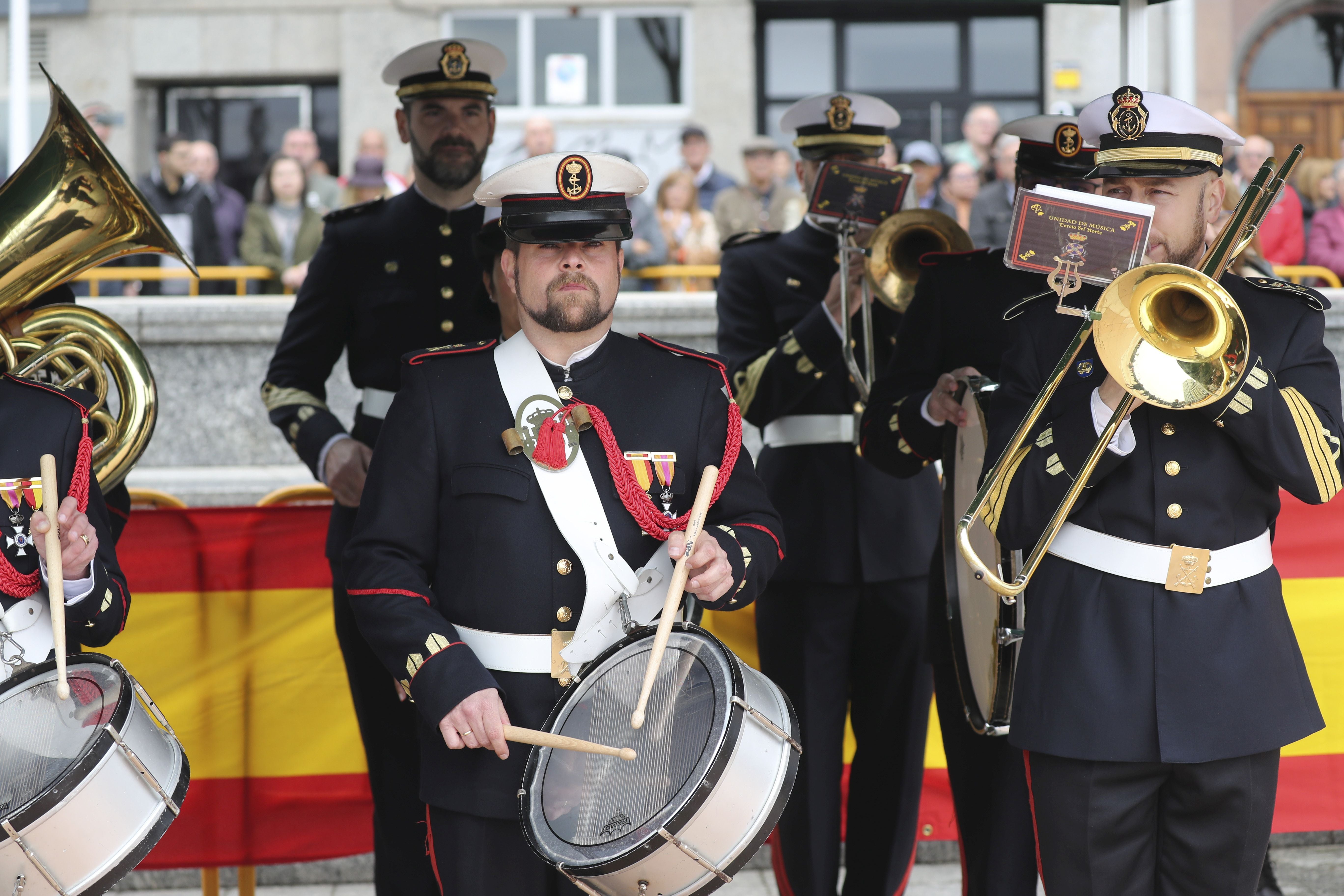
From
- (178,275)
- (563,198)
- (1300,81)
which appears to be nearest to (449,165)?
(563,198)

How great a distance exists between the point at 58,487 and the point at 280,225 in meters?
6.31

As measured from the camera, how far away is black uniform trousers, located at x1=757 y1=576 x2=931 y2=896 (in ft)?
14.5

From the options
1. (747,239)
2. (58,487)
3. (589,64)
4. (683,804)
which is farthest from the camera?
(589,64)

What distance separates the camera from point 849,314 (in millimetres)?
4289

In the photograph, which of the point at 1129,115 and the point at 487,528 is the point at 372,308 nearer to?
the point at 487,528

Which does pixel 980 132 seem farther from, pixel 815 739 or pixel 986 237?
pixel 815 739

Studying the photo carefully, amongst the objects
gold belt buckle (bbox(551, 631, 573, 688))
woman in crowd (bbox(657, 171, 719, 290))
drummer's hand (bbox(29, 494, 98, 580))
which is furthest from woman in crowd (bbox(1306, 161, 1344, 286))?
drummer's hand (bbox(29, 494, 98, 580))

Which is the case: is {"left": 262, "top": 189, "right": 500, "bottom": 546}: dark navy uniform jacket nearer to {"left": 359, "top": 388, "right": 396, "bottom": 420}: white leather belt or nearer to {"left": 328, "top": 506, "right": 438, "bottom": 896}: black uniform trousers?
{"left": 359, "top": 388, "right": 396, "bottom": 420}: white leather belt

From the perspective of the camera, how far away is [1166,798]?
10.1 ft

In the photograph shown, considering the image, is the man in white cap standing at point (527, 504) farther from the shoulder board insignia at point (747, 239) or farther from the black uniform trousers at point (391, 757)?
the shoulder board insignia at point (747, 239)

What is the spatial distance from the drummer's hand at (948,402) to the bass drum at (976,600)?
0.7 inches

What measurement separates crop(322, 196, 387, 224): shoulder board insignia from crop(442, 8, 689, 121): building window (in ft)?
36.4

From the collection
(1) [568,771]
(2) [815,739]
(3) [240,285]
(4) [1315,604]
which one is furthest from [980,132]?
(1) [568,771]

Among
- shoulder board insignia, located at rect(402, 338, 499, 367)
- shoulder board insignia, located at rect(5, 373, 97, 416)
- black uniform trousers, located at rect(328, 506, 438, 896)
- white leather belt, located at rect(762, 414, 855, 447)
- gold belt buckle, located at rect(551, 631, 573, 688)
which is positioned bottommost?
black uniform trousers, located at rect(328, 506, 438, 896)
